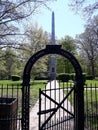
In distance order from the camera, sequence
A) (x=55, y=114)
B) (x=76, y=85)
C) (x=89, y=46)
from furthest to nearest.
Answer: (x=89, y=46) < (x=55, y=114) < (x=76, y=85)

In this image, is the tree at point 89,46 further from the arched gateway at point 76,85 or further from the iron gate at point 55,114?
the arched gateway at point 76,85

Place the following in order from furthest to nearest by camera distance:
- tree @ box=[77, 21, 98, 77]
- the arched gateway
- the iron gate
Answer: tree @ box=[77, 21, 98, 77], the arched gateway, the iron gate

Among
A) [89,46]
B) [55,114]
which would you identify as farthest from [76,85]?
[89,46]

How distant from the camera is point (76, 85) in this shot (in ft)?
27.0

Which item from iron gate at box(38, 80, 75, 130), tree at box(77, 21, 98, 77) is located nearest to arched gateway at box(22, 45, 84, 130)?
iron gate at box(38, 80, 75, 130)

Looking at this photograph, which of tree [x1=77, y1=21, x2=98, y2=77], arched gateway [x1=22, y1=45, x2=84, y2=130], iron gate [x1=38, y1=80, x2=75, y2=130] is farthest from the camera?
tree [x1=77, y1=21, x2=98, y2=77]

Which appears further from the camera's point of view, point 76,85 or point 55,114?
point 55,114

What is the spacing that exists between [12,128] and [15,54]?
10.9m

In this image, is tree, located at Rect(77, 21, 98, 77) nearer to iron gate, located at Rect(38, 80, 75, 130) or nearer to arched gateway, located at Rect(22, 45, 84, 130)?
iron gate, located at Rect(38, 80, 75, 130)

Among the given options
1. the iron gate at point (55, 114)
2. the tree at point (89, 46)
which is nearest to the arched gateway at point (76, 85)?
the iron gate at point (55, 114)

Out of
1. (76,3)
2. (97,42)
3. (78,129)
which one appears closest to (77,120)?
(78,129)

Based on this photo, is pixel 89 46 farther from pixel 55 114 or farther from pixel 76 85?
pixel 76 85

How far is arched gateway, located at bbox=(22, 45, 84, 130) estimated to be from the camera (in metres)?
7.86

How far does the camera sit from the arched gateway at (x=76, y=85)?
25.8 ft
